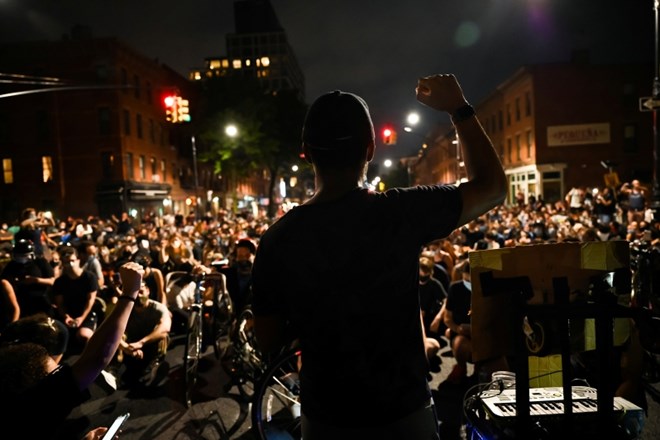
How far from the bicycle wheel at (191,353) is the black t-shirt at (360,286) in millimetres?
4468

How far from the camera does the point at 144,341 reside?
6387 mm

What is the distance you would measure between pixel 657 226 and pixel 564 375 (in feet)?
A: 27.6

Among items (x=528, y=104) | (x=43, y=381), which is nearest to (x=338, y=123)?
(x=43, y=381)


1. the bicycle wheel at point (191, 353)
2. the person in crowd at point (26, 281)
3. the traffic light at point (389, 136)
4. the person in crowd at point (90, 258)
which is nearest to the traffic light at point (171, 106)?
the traffic light at point (389, 136)

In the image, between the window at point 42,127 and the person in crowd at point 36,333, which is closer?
the person in crowd at point 36,333

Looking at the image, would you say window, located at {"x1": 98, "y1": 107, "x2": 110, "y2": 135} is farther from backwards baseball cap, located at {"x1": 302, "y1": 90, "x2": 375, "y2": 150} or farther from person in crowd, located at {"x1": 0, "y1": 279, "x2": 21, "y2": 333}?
backwards baseball cap, located at {"x1": 302, "y1": 90, "x2": 375, "y2": 150}

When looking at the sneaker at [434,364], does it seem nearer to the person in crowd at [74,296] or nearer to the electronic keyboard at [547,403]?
the electronic keyboard at [547,403]

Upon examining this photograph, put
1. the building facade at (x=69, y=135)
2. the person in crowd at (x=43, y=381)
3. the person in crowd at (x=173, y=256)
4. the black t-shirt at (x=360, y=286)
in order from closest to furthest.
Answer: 1. the black t-shirt at (x=360, y=286)
2. the person in crowd at (x=43, y=381)
3. the person in crowd at (x=173, y=256)
4. the building facade at (x=69, y=135)

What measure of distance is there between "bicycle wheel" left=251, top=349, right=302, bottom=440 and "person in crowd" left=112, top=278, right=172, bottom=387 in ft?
8.04

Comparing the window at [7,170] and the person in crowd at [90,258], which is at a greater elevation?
the window at [7,170]

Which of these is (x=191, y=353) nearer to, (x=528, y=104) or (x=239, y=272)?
(x=239, y=272)

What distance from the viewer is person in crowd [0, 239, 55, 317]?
6.91 metres

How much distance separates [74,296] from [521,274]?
750 cm

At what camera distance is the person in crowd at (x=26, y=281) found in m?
6.91
